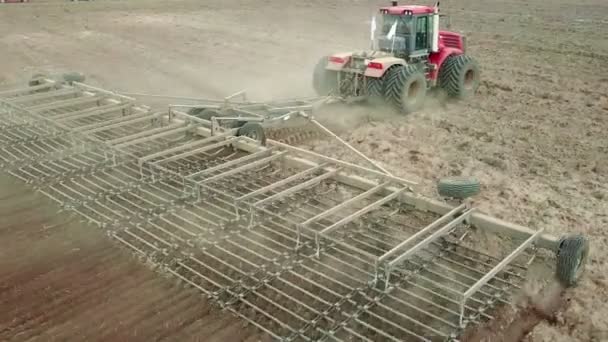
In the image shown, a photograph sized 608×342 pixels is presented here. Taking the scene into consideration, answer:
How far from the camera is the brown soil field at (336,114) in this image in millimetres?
3793

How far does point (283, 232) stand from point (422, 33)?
219 inches

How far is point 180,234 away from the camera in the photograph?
463 cm

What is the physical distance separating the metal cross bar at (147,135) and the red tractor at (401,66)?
3078 mm

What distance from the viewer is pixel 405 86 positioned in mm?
8328

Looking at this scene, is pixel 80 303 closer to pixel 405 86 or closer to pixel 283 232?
pixel 283 232

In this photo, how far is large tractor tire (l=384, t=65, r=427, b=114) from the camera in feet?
27.3

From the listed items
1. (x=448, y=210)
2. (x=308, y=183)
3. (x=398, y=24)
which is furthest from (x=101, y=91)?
(x=448, y=210)

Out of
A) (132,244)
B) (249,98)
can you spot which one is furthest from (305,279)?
(249,98)

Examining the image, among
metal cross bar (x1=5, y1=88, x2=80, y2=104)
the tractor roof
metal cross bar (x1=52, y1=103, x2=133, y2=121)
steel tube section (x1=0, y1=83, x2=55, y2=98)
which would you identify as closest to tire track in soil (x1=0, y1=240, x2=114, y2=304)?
metal cross bar (x1=52, y1=103, x2=133, y2=121)

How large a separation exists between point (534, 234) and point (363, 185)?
1.63 metres

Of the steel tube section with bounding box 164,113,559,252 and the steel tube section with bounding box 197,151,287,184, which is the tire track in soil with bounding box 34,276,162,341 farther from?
the steel tube section with bounding box 164,113,559,252

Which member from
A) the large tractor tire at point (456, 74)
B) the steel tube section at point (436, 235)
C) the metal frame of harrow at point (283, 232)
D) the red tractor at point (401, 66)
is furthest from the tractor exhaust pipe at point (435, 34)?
the steel tube section at point (436, 235)

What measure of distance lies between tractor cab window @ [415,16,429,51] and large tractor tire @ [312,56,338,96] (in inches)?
57.8

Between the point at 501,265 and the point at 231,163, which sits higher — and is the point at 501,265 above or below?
below
